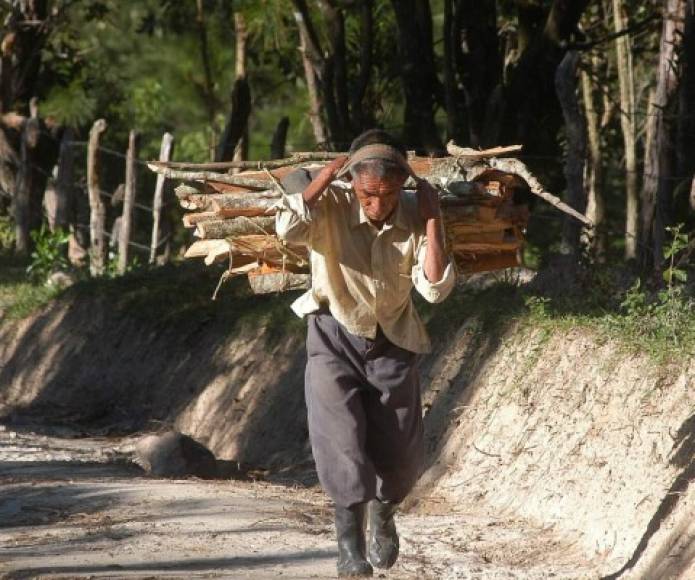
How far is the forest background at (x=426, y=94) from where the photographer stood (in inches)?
446

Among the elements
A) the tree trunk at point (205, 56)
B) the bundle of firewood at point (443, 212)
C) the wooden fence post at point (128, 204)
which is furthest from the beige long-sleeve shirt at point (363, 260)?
the tree trunk at point (205, 56)

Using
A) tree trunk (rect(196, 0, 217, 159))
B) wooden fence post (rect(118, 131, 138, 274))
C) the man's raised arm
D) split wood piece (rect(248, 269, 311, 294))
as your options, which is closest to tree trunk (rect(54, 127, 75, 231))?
wooden fence post (rect(118, 131, 138, 274))

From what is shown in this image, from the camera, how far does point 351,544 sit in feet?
22.5

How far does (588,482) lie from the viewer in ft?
27.5

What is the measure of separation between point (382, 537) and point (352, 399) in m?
0.72

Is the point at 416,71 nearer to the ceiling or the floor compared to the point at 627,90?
nearer to the ceiling

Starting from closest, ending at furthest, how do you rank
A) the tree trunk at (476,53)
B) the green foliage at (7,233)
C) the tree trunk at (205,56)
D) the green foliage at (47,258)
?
the tree trunk at (476,53) → the green foliage at (47,258) → the green foliage at (7,233) → the tree trunk at (205,56)

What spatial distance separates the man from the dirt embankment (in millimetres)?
1323

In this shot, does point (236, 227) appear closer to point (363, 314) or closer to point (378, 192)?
point (363, 314)

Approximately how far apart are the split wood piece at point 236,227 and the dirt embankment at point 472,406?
7.35 feet

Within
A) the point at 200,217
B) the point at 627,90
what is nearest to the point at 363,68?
the point at 627,90

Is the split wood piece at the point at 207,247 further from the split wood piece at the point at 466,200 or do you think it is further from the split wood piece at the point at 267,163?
the split wood piece at the point at 466,200

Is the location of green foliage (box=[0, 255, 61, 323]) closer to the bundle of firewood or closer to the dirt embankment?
the dirt embankment

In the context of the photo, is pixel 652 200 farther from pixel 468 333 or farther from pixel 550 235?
pixel 550 235
